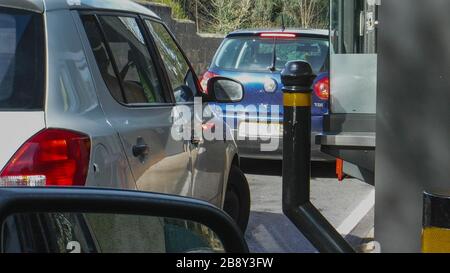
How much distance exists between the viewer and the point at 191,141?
4.40 m

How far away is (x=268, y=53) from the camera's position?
873cm

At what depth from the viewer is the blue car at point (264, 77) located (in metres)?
8.27

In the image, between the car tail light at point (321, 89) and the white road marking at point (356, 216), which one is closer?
the white road marking at point (356, 216)

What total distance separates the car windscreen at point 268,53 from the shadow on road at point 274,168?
4.82 ft

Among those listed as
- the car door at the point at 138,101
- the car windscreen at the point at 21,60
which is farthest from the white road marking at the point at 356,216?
the car windscreen at the point at 21,60

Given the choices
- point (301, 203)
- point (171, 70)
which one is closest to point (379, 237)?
point (301, 203)

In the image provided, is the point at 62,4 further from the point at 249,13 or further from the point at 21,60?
the point at 249,13

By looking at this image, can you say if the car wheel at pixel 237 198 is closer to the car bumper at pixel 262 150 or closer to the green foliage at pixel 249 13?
the car bumper at pixel 262 150

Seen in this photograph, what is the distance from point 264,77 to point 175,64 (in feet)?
12.0

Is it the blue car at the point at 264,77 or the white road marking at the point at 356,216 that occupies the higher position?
the blue car at the point at 264,77

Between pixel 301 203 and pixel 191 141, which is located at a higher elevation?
pixel 191 141
